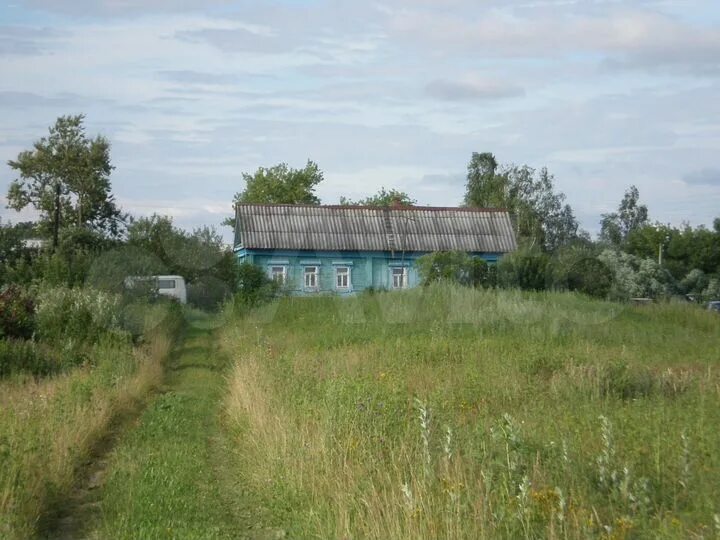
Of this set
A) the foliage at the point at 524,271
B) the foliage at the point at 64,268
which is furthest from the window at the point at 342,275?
the foliage at the point at 64,268

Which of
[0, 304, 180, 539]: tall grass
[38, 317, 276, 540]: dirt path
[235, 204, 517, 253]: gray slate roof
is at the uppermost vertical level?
[235, 204, 517, 253]: gray slate roof

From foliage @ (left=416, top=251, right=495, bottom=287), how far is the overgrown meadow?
1840 cm

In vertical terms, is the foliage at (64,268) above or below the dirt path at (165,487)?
above

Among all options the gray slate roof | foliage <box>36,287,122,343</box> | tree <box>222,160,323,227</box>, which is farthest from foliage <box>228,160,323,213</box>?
foliage <box>36,287,122,343</box>

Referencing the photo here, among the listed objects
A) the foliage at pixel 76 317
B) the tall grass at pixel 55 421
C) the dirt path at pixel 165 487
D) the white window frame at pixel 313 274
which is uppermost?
the white window frame at pixel 313 274

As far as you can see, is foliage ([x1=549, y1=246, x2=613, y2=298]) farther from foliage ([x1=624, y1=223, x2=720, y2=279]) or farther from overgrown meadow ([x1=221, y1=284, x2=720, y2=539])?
foliage ([x1=624, y1=223, x2=720, y2=279])

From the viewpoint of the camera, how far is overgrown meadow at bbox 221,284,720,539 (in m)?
6.89

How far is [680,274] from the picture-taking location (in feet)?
221

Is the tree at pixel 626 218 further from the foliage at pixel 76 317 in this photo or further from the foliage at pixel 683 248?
the foliage at pixel 76 317

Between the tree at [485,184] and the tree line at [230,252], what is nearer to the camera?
the tree line at [230,252]

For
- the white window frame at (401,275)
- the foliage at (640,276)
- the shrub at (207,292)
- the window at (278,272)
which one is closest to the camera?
the window at (278,272)

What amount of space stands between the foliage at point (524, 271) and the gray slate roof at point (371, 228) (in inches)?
508

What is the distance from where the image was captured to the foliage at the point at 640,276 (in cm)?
5484

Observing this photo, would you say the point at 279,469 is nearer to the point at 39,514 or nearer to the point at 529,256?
the point at 39,514
